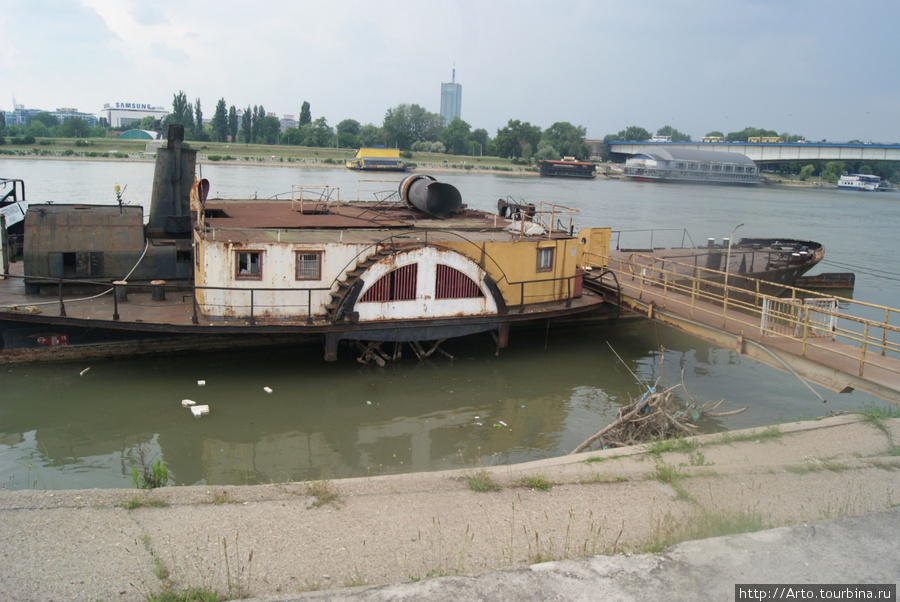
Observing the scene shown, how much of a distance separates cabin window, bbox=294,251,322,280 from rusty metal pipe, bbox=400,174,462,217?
256 inches

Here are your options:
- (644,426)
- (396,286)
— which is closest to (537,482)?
(644,426)

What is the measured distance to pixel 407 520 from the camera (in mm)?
6727

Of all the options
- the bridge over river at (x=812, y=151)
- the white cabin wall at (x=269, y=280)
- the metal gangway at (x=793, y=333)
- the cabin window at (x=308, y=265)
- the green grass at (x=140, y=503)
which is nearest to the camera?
the green grass at (x=140, y=503)

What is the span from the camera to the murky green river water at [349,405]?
11.3 m

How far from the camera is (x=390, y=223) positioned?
17.9m

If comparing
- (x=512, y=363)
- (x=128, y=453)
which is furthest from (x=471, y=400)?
(x=128, y=453)

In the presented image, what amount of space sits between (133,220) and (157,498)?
36.8 feet

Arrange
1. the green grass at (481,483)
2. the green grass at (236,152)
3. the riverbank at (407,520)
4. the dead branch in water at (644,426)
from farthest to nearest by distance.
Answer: the green grass at (236,152) → the dead branch in water at (644,426) → the green grass at (481,483) → the riverbank at (407,520)

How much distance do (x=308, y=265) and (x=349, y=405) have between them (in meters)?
3.25

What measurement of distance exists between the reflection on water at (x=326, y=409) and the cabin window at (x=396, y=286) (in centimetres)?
203

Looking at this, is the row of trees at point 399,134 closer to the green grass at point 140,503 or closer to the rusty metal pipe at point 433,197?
the rusty metal pipe at point 433,197

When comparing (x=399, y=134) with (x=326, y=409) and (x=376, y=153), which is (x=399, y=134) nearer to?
(x=376, y=153)

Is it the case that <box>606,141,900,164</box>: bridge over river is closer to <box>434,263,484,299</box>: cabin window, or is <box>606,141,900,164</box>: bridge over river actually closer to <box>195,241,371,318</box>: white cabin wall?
<box>434,263,484,299</box>: cabin window

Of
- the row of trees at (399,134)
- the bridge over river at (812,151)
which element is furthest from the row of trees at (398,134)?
the bridge over river at (812,151)
